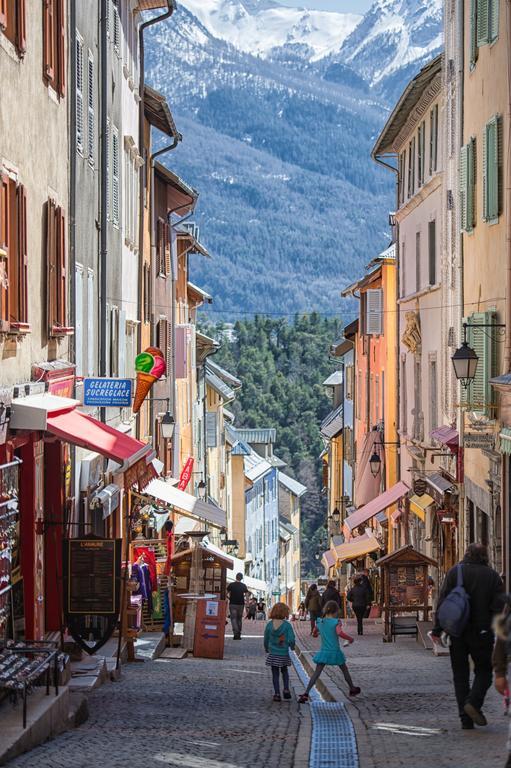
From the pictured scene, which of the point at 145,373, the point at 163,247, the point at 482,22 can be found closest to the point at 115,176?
the point at 145,373

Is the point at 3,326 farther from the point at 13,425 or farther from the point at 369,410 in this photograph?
the point at 369,410

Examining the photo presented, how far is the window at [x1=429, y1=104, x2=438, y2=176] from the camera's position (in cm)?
3284

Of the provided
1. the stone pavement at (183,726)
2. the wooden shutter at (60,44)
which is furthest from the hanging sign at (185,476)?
the wooden shutter at (60,44)

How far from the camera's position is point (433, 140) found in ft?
109

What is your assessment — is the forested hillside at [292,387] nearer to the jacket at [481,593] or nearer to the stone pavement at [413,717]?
the stone pavement at [413,717]

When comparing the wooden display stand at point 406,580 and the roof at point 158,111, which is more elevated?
the roof at point 158,111

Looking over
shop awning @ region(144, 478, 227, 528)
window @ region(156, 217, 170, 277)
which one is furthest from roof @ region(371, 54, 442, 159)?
shop awning @ region(144, 478, 227, 528)

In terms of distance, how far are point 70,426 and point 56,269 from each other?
3.43 meters

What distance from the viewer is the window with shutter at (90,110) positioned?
23562 mm

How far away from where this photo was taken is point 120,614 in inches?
760

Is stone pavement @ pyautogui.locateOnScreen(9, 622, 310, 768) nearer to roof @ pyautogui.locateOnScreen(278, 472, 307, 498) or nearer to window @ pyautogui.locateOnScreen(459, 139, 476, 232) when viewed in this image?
window @ pyautogui.locateOnScreen(459, 139, 476, 232)

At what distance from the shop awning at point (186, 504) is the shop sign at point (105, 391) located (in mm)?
6068

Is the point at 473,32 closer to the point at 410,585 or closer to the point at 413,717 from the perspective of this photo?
the point at 410,585

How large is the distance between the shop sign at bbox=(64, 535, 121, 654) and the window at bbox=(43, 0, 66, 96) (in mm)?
5640
